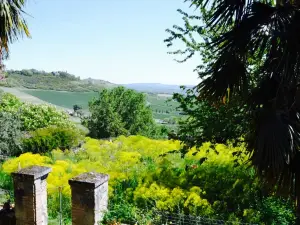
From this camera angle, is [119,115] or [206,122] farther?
[119,115]

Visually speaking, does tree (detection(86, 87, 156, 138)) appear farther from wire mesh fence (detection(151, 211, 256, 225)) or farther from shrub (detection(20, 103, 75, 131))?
wire mesh fence (detection(151, 211, 256, 225))

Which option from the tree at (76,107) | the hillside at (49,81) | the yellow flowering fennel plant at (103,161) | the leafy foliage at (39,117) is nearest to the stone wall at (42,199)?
the yellow flowering fennel plant at (103,161)

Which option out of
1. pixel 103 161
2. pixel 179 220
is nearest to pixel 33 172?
pixel 179 220

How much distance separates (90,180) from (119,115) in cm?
2295

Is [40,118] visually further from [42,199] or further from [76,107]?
[76,107]

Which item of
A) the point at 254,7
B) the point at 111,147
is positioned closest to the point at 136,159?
the point at 111,147

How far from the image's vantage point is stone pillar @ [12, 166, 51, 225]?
5.80 m

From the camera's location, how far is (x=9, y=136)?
14562mm

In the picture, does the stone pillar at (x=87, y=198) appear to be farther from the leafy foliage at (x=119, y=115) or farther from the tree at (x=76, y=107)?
the tree at (x=76, y=107)

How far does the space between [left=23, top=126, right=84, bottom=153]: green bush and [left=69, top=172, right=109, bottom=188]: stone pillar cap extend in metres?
10.4

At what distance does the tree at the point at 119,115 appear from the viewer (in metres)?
25.7

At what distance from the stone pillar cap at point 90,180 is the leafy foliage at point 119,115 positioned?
20.1 metres

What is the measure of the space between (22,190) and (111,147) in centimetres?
587

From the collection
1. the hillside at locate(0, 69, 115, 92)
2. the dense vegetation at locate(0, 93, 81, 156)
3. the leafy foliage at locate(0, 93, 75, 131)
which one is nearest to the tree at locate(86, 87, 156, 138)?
the leafy foliage at locate(0, 93, 75, 131)
